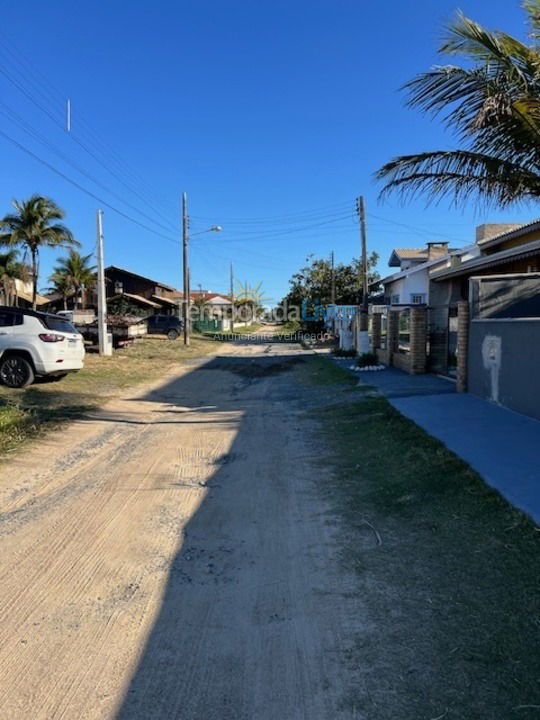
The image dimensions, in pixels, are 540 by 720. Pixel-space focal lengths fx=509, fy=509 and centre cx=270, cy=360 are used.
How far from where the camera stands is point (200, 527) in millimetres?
4375

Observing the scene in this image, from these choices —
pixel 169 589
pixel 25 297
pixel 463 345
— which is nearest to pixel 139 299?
pixel 25 297

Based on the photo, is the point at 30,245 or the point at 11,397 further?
the point at 30,245

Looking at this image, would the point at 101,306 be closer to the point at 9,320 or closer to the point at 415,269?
the point at 9,320

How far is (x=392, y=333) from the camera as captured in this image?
15.6 meters

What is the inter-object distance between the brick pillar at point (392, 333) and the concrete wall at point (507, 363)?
5.62m

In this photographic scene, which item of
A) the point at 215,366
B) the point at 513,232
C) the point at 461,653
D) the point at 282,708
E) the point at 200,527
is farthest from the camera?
the point at 215,366

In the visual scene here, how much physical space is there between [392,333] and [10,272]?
3373 cm

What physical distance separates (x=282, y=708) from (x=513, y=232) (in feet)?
40.7

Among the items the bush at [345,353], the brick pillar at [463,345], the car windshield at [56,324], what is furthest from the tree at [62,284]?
the brick pillar at [463,345]

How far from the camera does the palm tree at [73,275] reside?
46469mm

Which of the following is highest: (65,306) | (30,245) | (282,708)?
(30,245)

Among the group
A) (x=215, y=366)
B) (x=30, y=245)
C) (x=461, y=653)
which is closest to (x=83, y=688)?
(x=461, y=653)

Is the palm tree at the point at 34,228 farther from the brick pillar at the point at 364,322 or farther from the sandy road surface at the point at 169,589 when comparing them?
the sandy road surface at the point at 169,589

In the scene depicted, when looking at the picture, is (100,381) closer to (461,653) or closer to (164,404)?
(164,404)
